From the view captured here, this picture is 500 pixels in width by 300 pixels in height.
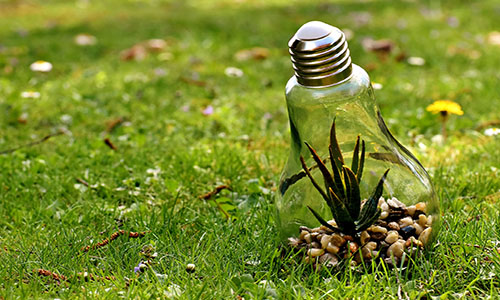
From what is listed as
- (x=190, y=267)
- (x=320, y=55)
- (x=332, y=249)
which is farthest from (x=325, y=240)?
(x=320, y=55)

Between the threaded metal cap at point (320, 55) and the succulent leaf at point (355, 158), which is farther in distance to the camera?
the succulent leaf at point (355, 158)

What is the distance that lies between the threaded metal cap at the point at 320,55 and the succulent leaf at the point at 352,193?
290 millimetres

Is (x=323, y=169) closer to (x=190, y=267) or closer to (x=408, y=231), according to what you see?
(x=408, y=231)

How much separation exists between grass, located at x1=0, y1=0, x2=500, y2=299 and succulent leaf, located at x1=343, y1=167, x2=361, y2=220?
192 millimetres

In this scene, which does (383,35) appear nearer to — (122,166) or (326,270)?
(122,166)

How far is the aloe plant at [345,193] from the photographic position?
1.82 metres

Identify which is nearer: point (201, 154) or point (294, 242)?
point (294, 242)

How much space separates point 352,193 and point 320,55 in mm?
447

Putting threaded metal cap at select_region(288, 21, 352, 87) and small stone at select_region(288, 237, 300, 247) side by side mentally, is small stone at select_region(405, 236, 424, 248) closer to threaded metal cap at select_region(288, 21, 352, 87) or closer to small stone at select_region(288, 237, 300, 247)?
small stone at select_region(288, 237, 300, 247)

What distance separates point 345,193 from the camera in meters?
1.84

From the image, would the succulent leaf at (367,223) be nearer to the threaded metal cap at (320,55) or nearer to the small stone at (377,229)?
the small stone at (377,229)

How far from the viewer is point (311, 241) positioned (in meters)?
1.92

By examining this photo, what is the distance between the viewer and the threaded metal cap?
5.56 ft

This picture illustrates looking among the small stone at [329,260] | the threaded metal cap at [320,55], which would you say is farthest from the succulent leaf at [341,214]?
the threaded metal cap at [320,55]
